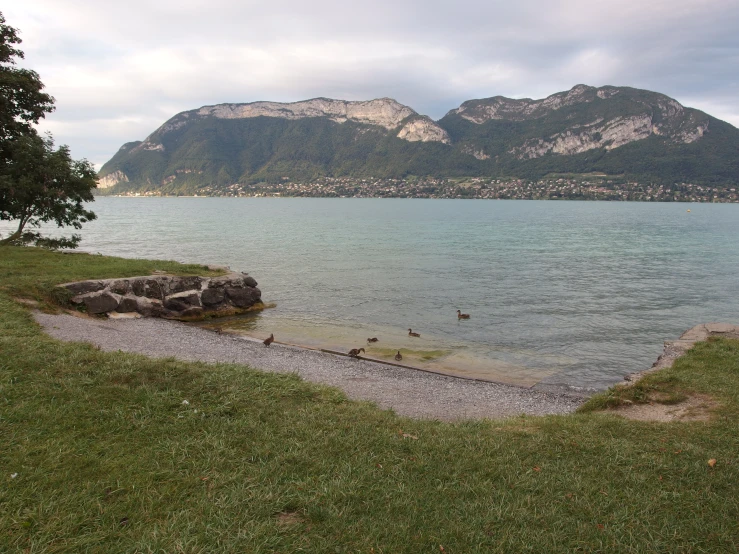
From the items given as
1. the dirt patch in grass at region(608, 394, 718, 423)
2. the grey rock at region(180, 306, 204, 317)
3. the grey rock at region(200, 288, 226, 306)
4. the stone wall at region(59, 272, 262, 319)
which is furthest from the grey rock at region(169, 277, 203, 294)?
the dirt patch in grass at region(608, 394, 718, 423)

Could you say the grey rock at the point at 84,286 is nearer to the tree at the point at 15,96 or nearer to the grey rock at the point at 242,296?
the grey rock at the point at 242,296

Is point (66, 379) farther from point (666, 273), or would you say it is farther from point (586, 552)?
point (666, 273)

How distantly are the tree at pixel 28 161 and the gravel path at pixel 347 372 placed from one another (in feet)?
Result: 40.7

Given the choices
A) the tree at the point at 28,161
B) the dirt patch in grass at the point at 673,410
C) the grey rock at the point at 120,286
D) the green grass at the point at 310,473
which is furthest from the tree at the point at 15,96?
the dirt patch in grass at the point at 673,410

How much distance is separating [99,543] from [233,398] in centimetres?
349

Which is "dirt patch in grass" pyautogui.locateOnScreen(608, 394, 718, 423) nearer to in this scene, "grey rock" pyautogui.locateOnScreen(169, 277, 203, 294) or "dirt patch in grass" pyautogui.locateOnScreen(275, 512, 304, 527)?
"dirt patch in grass" pyautogui.locateOnScreen(275, 512, 304, 527)

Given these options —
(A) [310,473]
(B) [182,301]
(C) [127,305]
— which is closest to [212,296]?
(B) [182,301]

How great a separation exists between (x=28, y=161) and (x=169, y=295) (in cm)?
1170

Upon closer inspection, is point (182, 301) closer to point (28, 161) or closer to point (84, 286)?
point (84, 286)

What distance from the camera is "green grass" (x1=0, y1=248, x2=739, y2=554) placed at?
4.40 meters

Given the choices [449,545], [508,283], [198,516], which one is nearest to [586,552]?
[449,545]

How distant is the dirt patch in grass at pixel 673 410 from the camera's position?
28.8 ft

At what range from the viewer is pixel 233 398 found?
Answer: 7.57 meters

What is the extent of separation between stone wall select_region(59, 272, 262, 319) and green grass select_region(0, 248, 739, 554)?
1012 centimetres
